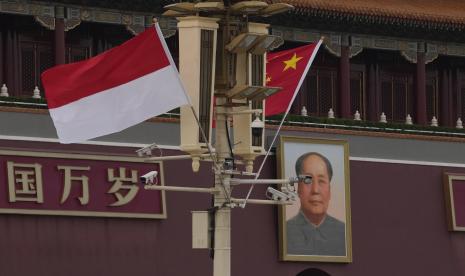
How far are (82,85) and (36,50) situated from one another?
13758 millimetres

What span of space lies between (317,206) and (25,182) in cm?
700

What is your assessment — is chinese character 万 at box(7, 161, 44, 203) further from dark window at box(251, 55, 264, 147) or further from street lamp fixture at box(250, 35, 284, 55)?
street lamp fixture at box(250, 35, 284, 55)

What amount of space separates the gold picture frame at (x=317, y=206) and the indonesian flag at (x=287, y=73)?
620 cm

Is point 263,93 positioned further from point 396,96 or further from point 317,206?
point 396,96

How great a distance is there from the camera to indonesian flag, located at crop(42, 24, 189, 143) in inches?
1059

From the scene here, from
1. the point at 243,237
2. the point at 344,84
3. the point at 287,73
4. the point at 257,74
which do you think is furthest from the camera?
the point at 344,84

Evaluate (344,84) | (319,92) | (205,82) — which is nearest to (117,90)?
(205,82)

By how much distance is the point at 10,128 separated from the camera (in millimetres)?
36688

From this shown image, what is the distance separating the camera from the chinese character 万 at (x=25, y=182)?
36.1 meters

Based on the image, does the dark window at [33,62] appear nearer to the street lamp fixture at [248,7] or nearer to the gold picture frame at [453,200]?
the gold picture frame at [453,200]

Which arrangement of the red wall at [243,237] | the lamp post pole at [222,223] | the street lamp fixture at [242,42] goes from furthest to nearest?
1. the red wall at [243,237]
2. the lamp post pole at [222,223]
3. the street lamp fixture at [242,42]

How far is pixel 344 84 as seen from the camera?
147 ft

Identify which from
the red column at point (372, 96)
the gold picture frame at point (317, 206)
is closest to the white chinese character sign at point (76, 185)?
the gold picture frame at point (317, 206)

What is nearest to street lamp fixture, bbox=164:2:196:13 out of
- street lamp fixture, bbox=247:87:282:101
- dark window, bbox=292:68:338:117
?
street lamp fixture, bbox=247:87:282:101
